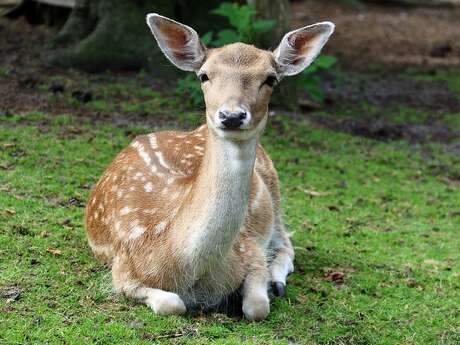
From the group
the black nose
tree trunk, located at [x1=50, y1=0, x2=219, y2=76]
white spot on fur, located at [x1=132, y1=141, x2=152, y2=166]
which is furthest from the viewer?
tree trunk, located at [x1=50, y1=0, x2=219, y2=76]

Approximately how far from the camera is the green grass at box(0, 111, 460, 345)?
15.9ft

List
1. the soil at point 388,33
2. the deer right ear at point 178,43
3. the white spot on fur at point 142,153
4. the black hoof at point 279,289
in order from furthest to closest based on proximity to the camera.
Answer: the soil at point 388,33, the white spot on fur at point 142,153, the black hoof at point 279,289, the deer right ear at point 178,43

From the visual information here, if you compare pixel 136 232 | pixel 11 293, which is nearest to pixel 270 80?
pixel 136 232

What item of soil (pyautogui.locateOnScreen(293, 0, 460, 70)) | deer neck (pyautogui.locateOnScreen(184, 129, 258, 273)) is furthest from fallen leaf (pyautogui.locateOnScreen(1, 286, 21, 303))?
soil (pyautogui.locateOnScreen(293, 0, 460, 70))

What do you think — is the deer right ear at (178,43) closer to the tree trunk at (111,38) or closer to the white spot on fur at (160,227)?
the white spot on fur at (160,227)

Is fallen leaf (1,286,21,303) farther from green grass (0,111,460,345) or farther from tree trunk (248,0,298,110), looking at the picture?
tree trunk (248,0,298,110)

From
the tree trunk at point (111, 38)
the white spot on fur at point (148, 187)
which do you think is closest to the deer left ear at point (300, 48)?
the white spot on fur at point (148, 187)

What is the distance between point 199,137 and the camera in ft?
20.4

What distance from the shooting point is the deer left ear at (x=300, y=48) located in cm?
512

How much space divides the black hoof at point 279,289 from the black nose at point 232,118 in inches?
60.9

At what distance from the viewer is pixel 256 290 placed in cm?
525

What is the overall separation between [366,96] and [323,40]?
6788 mm

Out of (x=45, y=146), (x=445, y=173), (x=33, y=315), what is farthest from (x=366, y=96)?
(x=33, y=315)

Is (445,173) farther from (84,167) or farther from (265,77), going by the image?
(265,77)
